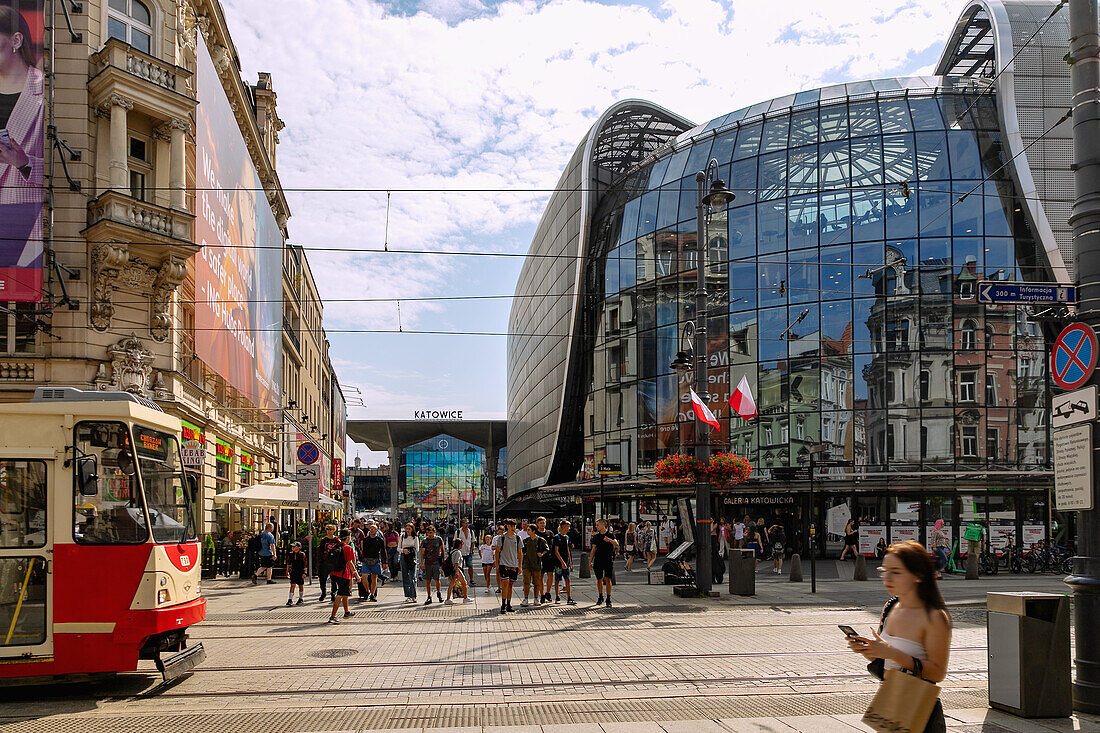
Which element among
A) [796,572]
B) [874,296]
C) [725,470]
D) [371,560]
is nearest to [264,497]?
[371,560]

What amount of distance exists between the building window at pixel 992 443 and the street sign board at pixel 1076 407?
29222 mm

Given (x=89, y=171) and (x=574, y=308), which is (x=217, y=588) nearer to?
(x=89, y=171)

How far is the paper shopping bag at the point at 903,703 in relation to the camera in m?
4.55

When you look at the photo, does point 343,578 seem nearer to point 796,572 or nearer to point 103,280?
point 103,280

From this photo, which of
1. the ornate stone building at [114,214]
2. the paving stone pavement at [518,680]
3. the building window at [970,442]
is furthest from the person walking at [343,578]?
the building window at [970,442]

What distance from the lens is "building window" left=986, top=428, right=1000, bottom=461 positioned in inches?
1395

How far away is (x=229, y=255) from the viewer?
28.7 metres

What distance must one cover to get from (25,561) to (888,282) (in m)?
34.5

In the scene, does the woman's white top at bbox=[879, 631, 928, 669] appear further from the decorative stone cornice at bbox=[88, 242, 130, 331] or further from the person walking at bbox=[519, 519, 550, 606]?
the decorative stone cornice at bbox=[88, 242, 130, 331]

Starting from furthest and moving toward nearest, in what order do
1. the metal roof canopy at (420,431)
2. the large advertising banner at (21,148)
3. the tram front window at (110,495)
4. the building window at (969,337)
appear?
the metal roof canopy at (420,431) → the building window at (969,337) → the large advertising banner at (21,148) → the tram front window at (110,495)

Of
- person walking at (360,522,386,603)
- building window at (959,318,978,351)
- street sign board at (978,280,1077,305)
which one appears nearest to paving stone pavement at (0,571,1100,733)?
person walking at (360,522,386,603)

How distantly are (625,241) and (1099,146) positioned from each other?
1469 inches

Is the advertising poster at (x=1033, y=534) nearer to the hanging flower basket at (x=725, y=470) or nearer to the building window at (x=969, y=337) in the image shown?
the building window at (x=969, y=337)

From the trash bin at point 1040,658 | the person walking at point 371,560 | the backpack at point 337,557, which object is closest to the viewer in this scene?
the trash bin at point 1040,658
